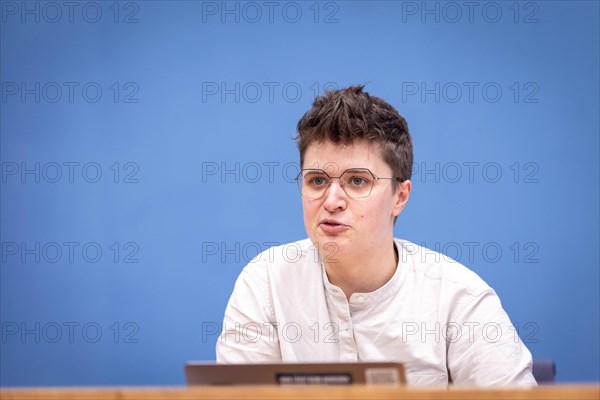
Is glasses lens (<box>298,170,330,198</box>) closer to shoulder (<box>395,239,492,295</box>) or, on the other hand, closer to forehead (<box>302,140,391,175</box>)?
forehead (<box>302,140,391,175</box>)

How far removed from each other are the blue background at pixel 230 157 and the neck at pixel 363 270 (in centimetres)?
97

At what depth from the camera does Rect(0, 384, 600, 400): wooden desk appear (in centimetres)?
105

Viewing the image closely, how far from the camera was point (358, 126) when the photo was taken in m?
2.17

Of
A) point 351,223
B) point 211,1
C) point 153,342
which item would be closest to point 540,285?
point 351,223

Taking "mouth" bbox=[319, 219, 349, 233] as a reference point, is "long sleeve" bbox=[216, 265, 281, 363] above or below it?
below

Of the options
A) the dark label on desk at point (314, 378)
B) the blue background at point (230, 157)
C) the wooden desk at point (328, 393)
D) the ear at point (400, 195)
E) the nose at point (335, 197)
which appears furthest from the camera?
→ the blue background at point (230, 157)

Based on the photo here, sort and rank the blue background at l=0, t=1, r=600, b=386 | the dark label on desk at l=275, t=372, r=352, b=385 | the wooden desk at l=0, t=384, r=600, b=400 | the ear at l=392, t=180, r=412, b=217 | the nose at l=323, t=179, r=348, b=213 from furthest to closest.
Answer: the blue background at l=0, t=1, r=600, b=386 → the ear at l=392, t=180, r=412, b=217 → the nose at l=323, t=179, r=348, b=213 → the dark label on desk at l=275, t=372, r=352, b=385 → the wooden desk at l=0, t=384, r=600, b=400

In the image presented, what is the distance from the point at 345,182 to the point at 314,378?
37.1 inches

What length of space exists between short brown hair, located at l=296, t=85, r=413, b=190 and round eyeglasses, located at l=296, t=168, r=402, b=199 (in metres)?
0.10

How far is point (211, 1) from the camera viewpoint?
3271 millimetres

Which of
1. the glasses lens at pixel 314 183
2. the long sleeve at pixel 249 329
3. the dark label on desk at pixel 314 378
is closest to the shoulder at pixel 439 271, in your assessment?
the glasses lens at pixel 314 183

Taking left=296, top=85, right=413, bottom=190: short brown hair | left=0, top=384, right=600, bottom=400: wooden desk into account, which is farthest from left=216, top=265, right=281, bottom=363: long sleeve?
left=0, top=384, right=600, bottom=400: wooden desk

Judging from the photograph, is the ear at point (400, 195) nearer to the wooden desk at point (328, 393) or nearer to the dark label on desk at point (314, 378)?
the dark label on desk at point (314, 378)

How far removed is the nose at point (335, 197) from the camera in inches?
82.9
